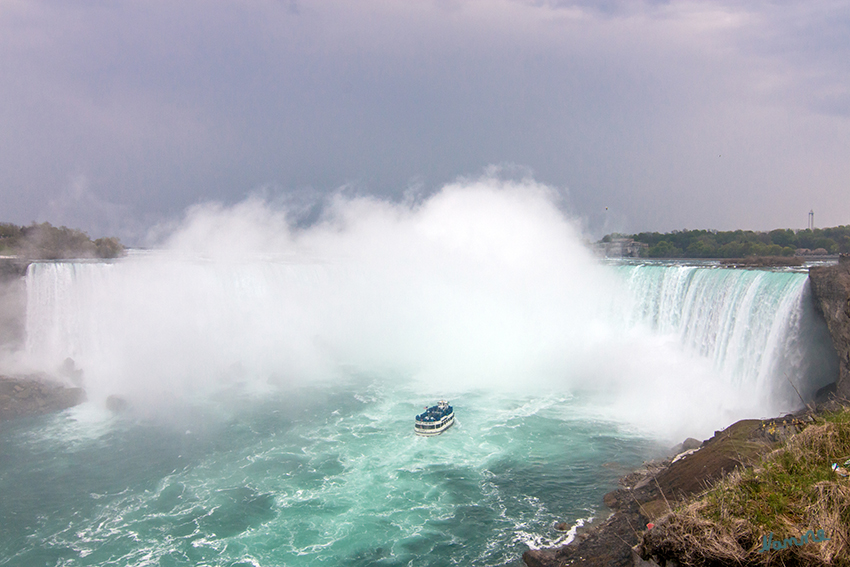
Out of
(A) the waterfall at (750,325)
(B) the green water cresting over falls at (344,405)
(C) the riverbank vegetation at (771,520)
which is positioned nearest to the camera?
(C) the riverbank vegetation at (771,520)

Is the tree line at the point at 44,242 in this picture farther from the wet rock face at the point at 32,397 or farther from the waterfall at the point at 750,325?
the waterfall at the point at 750,325

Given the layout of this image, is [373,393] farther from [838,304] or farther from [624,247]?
[624,247]

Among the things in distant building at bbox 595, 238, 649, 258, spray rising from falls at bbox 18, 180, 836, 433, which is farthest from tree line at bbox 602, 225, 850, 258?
spray rising from falls at bbox 18, 180, 836, 433

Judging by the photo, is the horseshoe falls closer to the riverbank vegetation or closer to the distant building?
the riverbank vegetation

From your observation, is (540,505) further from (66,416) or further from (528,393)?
(66,416)

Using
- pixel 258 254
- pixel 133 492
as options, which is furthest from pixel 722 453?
pixel 258 254

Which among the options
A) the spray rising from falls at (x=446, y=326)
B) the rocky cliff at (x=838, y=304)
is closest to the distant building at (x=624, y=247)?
the spray rising from falls at (x=446, y=326)
